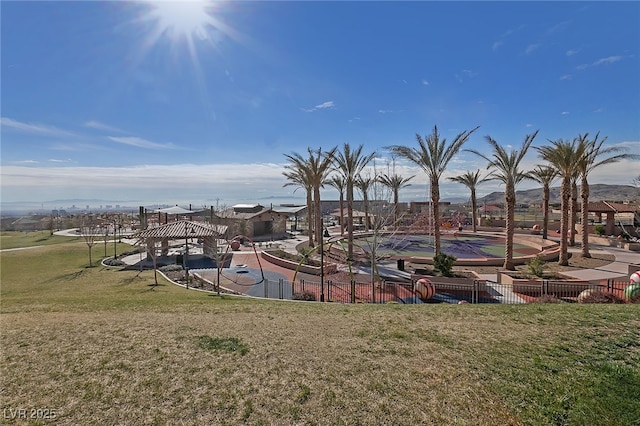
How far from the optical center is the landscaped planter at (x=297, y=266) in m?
20.6

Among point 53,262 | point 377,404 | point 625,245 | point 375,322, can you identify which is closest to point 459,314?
point 375,322

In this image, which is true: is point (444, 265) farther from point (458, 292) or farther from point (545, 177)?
point (545, 177)

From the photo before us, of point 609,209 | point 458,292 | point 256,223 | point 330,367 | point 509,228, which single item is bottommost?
point 458,292

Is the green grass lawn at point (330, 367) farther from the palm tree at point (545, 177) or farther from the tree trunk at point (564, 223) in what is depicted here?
the palm tree at point (545, 177)

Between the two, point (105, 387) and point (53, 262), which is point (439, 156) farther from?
point (53, 262)

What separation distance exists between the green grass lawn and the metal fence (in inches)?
204

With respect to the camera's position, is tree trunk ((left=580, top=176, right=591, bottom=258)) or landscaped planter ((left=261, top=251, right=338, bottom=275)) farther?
tree trunk ((left=580, top=176, right=591, bottom=258))

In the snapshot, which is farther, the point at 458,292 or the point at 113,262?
the point at 113,262

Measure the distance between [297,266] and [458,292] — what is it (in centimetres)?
978

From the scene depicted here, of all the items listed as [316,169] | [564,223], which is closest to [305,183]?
[316,169]

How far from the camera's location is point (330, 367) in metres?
5.92

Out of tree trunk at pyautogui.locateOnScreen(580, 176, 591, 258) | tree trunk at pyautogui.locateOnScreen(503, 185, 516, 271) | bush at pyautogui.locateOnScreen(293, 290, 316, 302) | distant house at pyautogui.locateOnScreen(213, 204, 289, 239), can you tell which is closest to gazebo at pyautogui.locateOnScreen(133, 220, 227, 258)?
distant house at pyautogui.locateOnScreen(213, 204, 289, 239)

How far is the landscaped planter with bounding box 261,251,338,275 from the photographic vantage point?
2061 cm

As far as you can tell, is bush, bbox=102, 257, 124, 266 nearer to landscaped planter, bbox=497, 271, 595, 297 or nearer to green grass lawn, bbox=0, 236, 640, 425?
green grass lawn, bbox=0, 236, 640, 425
